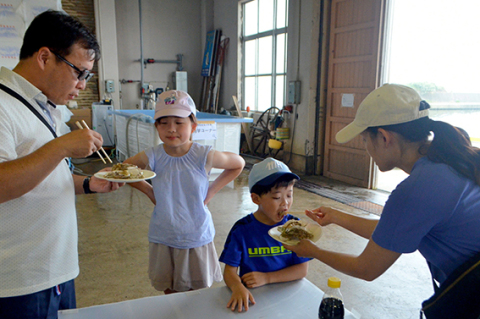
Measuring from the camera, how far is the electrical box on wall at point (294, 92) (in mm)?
6473

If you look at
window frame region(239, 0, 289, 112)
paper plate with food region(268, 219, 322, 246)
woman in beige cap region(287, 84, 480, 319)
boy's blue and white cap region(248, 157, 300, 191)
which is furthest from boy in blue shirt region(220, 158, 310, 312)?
window frame region(239, 0, 289, 112)

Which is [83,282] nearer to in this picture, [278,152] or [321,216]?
[321,216]

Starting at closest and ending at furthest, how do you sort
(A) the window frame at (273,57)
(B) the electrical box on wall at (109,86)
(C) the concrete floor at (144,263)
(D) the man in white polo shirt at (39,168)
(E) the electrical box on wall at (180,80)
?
(D) the man in white polo shirt at (39,168), (C) the concrete floor at (144,263), (A) the window frame at (273,57), (B) the electrical box on wall at (109,86), (E) the electrical box on wall at (180,80)

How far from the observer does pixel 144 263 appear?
3.07 m

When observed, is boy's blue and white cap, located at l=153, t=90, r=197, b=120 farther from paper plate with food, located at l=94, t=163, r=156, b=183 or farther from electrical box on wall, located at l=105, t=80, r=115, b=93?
electrical box on wall, located at l=105, t=80, r=115, b=93

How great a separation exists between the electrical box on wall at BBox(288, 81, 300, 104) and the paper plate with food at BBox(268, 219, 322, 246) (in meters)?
5.30

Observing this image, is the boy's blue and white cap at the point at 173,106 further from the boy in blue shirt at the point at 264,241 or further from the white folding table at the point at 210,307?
the white folding table at the point at 210,307

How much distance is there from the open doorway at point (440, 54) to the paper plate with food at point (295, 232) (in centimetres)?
417

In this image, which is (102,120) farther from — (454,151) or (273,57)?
(454,151)

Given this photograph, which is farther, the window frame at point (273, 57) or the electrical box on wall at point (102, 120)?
the electrical box on wall at point (102, 120)

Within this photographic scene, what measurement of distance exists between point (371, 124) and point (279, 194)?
511mm

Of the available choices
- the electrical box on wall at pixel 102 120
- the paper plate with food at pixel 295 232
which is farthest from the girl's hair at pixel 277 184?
the electrical box on wall at pixel 102 120

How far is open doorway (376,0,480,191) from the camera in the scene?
4.49m

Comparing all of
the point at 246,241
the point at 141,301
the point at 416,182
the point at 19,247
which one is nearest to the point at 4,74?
the point at 19,247
